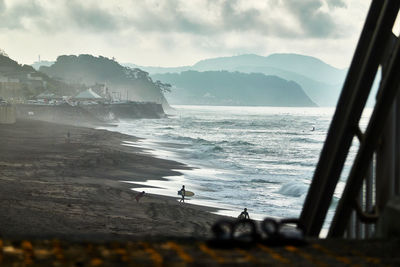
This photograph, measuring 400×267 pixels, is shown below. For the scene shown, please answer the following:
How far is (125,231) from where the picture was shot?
1430cm

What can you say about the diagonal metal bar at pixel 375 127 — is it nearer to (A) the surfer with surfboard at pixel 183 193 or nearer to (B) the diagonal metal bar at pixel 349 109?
(B) the diagonal metal bar at pixel 349 109

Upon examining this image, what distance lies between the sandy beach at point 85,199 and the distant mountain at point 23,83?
282 ft

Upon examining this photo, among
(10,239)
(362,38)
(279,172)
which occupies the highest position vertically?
(362,38)

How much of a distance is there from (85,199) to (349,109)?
52.4ft

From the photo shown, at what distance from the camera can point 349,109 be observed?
3.72 m

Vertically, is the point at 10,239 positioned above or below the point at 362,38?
below

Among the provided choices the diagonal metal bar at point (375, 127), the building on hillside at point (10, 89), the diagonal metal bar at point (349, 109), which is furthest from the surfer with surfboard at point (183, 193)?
the building on hillside at point (10, 89)

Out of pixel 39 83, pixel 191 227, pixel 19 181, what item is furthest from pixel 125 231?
pixel 39 83

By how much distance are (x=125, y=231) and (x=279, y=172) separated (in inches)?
933

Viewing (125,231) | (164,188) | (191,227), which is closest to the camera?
(125,231)

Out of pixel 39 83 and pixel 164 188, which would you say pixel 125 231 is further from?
pixel 39 83

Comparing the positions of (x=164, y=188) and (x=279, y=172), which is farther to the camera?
(x=279, y=172)

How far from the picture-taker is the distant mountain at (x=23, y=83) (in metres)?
118

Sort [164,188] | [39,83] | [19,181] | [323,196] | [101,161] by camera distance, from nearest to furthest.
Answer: [323,196] → [19,181] → [164,188] → [101,161] → [39,83]
